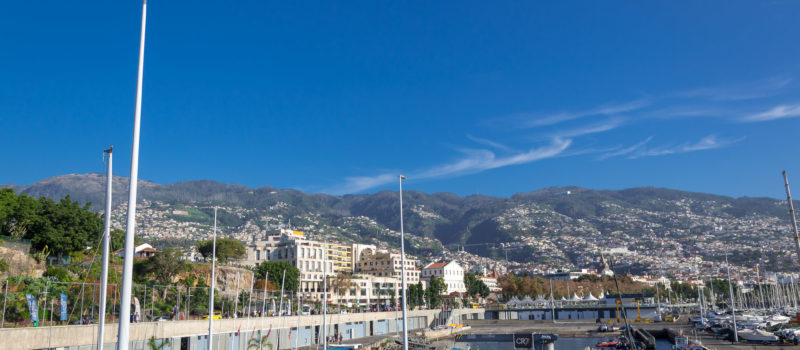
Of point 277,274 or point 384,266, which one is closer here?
point 277,274

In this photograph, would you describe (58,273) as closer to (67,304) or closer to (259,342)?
(67,304)

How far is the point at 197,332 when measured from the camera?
128 ft

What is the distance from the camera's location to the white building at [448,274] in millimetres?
149250

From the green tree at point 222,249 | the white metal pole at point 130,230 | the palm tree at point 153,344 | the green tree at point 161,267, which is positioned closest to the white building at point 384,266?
the green tree at point 222,249

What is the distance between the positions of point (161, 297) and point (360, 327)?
25.5 metres

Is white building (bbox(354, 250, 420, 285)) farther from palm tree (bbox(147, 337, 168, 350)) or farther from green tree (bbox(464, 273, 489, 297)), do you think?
palm tree (bbox(147, 337, 168, 350))

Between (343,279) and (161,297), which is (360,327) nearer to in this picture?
(161,297)

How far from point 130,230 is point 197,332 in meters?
32.2

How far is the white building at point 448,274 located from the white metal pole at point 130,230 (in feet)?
461

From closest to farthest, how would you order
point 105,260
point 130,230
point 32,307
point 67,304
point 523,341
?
point 130,230 < point 105,260 < point 32,307 < point 67,304 < point 523,341

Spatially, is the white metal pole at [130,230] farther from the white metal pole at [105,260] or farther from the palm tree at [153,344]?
the palm tree at [153,344]

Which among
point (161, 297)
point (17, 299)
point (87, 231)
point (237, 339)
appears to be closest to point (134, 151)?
point (17, 299)

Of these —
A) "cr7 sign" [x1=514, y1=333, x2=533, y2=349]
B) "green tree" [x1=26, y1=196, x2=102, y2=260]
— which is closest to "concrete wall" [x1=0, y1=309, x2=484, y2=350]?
"green tree" [x1=26, y1=196, x2=102, y2=260]

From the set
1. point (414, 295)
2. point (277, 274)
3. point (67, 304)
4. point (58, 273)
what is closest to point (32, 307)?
point (67, 304)
